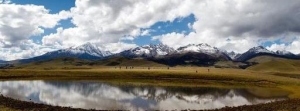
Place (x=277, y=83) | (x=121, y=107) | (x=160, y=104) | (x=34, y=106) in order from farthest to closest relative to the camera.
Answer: (x=277, y=83) → (x=160, y=104) → (x=121, y=107) → (x=34, y=106)

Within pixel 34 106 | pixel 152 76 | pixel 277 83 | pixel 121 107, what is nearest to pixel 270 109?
pixel 121 107

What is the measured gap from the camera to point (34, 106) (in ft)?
164

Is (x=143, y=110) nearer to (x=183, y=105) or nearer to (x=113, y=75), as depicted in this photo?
(x=183, y=105)

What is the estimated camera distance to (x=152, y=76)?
138 meters

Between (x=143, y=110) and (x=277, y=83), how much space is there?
8431 cm

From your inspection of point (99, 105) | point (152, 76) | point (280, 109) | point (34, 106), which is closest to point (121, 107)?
point (99, 105)

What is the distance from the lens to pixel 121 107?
55500mm

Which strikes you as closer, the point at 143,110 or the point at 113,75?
the point at 143,110

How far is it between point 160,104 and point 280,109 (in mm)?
20219

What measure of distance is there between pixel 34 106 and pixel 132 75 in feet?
300

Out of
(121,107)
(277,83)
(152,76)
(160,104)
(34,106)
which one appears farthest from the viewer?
(152,76)

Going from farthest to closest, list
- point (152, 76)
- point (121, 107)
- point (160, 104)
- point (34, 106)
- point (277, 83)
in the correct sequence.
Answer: point (152, 76)
point (277, 83)
point (160, 104)
point (121, 107)
point (34, 106)

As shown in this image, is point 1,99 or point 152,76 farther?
point 152,76

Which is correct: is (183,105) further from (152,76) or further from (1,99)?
(152,76)
